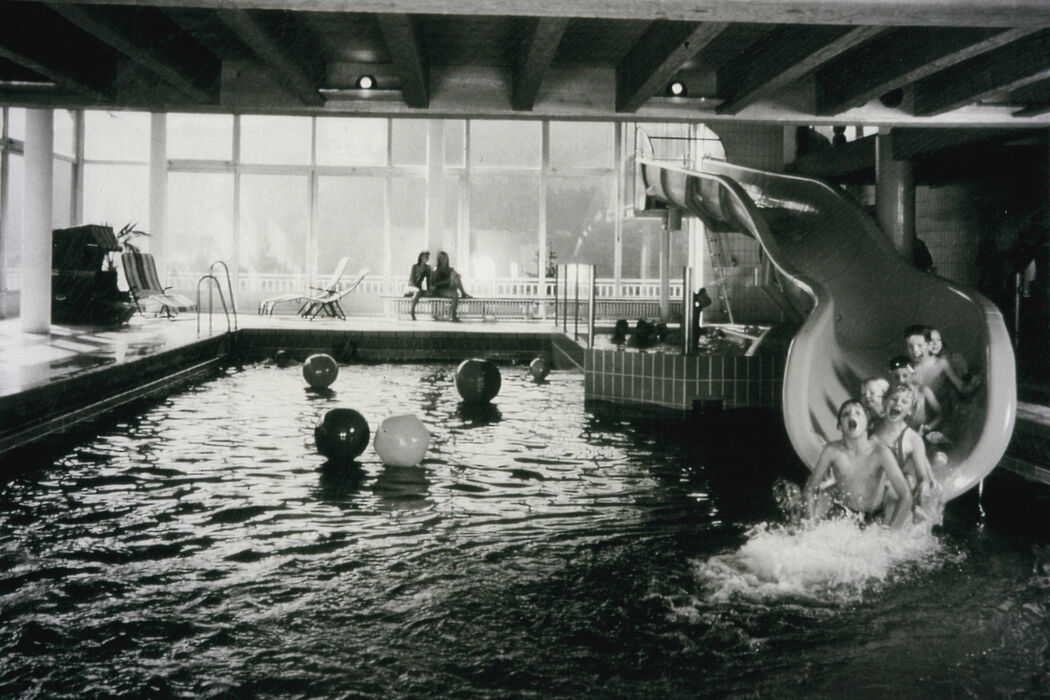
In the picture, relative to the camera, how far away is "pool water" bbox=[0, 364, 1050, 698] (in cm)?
257

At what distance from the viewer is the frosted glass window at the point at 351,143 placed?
61.9ft

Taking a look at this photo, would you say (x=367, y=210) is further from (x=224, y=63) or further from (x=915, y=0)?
(x=915, y=0)

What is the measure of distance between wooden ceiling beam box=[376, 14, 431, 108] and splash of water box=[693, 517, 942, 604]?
3.20 m

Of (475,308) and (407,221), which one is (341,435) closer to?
(475,308)

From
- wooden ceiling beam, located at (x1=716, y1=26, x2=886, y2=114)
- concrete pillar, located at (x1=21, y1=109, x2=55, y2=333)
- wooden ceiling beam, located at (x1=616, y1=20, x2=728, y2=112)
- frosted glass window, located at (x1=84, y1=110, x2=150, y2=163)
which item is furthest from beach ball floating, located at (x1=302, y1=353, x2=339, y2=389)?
frosted glass window, located at (x1=84, y1=110, x2=150, y2=163)

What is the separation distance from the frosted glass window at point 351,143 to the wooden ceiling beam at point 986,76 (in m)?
13.6

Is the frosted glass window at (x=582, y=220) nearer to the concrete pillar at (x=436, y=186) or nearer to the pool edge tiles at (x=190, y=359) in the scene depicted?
the concrete pillar at (x=436, y=186)

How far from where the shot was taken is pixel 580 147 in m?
19.0

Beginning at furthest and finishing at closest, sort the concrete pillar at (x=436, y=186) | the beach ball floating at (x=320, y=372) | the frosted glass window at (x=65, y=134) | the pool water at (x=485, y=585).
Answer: the concrete pillar at (x=436, y=186) → the frosted glass window at (x=65, y=134) → the beach ball floating at (x=320, y=372) → the pool water at (x=485, y=585)

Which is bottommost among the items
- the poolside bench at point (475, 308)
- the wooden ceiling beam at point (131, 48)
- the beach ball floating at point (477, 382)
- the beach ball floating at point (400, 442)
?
the beach ball floating at point (400, 442)

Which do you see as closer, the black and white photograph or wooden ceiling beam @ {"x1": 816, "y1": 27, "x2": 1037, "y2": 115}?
the black and white photograph

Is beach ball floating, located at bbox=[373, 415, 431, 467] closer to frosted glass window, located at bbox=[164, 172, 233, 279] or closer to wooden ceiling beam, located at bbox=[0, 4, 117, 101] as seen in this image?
wooden ceiling beam, located at bbox=[0, 4, 117, 101]

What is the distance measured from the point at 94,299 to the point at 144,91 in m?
7.32

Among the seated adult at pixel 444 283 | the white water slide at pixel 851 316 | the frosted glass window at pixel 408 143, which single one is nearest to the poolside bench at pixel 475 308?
the seated adult at pixel 444 283
